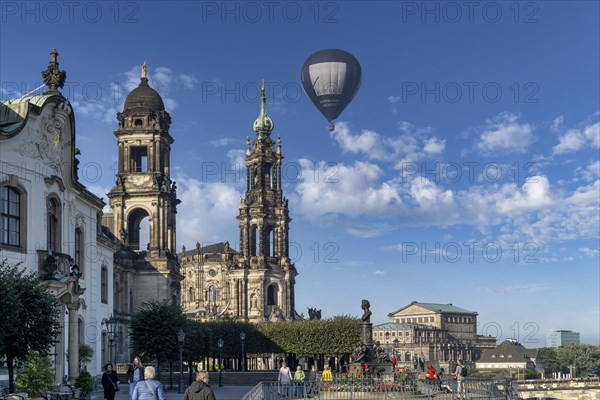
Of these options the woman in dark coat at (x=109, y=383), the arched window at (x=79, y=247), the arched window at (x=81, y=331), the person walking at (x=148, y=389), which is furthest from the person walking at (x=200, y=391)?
the arched window at (x=81, y=331)

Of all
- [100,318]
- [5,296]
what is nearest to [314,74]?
[100,318]

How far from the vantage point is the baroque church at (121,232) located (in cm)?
3834

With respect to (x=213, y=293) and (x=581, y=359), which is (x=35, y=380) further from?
(x=581, y=359)

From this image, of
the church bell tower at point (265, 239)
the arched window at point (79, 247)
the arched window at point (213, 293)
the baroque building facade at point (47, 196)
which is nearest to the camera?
the baroque building facade at point (47, 196)

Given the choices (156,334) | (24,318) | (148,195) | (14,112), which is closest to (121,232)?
(148,195)

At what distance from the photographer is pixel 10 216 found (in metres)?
37.5

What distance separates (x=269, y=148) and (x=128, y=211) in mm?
41968

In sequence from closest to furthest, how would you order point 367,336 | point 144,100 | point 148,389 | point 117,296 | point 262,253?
point 148,389 < point 367,336 < point 117,296 < point 144,100 < point 262,253

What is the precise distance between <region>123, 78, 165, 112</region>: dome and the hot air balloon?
1140 inches

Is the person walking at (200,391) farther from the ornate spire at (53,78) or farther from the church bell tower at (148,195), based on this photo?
the church bell tower at (148,195)

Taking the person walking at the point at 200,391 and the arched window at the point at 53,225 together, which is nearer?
the person walking at the point at 200,391

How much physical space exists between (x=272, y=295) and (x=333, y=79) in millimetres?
64861

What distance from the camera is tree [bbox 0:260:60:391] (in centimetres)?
2820

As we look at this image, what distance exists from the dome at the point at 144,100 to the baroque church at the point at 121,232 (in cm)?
11
